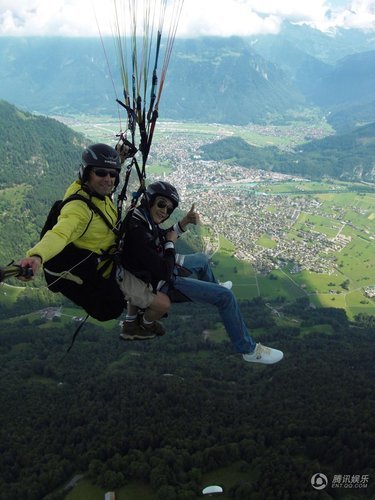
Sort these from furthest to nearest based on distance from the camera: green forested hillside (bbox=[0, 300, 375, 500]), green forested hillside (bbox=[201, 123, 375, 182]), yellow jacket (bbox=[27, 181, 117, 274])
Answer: green forested hillside (bbox=[201, 123, 375, 182]) → green forested hillside (bbox=[0, 300, 375, 500]) → yellow jacket (bbox=[27, 181, 117, 274])

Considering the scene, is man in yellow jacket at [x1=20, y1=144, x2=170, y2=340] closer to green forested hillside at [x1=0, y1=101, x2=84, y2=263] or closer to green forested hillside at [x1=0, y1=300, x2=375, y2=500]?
green forested hillside at [x1=0, y1=300, x2=375, y2=500]

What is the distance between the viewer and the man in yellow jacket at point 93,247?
22.3 feet

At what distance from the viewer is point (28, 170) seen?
13925 cm

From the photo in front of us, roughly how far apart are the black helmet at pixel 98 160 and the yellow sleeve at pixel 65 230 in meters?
0.59

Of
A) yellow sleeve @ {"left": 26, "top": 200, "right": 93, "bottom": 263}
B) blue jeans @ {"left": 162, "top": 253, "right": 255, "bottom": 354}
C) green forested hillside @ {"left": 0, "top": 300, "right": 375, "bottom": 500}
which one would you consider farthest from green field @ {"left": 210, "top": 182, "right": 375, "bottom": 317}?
yellow sleeve @ {"left": 26, "top": 200, "right": 93, "bottom": 263}

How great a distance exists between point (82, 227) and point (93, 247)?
0.42 meters

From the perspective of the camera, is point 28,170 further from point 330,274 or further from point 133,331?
point 133,331

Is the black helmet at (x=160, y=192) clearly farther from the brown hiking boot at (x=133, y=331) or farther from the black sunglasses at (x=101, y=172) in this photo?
the brown hiking boot at (x=133, y=331)

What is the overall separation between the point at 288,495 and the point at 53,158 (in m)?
134

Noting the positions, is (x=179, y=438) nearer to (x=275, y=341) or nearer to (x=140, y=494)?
(x=140, y=494)

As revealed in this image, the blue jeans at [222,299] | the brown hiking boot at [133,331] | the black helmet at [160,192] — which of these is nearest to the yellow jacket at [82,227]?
the black helmet at [160,192]

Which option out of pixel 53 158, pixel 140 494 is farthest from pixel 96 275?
pixel 53 158

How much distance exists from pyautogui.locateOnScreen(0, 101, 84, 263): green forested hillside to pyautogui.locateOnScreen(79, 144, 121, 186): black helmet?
93388 mm

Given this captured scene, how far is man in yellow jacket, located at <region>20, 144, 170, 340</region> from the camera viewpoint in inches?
267
